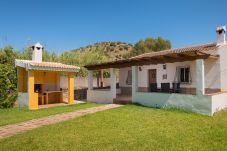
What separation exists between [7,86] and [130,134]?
11083 mm

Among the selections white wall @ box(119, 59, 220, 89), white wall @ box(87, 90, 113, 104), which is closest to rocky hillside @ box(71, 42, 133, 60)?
white wall @ box(119, 59, 220, 89)

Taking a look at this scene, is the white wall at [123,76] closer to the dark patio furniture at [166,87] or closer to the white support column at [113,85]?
the white support column at [113,85]

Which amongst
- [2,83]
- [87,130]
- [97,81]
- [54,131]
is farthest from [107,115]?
[97,81]

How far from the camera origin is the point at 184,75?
656 inches

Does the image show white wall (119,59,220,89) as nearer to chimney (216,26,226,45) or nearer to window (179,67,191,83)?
window (179,67,191,83)

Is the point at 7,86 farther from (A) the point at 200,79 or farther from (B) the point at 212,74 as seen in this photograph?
(B) the point at 212,74

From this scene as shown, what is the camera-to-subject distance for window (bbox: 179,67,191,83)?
16422 millimetres

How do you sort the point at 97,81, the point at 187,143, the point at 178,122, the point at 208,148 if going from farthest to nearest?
1. the point at 97,81
2. the point at 178,122
3. the point at 187,143
4. the point at 208,148

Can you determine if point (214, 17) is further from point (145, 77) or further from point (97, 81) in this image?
point (97, 81)

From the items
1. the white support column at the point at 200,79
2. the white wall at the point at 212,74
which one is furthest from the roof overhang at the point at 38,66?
the white wall at the point at 212,74

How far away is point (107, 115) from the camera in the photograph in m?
11.1

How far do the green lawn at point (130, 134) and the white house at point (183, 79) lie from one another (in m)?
1.61

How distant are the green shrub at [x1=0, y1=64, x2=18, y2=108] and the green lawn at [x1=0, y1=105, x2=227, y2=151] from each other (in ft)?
24.5

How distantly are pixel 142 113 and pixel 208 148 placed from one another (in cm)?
550
